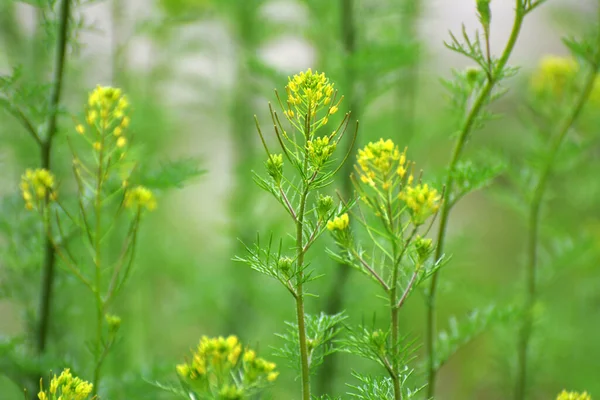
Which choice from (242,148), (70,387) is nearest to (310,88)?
(70,387)

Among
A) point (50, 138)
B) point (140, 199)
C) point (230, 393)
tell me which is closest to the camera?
point (230, 393)

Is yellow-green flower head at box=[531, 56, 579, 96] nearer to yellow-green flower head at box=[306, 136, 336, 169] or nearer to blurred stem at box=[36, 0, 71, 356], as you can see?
yellow-green flower head at box=[306, 136, 336, 169]

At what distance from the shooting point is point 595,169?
1.43 metres

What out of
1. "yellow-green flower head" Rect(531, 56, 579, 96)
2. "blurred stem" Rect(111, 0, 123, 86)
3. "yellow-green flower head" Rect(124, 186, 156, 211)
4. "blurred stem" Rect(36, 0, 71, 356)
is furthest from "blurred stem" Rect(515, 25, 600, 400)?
"blurred stem" Rect(111, 0, 123, 86)

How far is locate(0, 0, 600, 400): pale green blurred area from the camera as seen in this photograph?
46.4 inches

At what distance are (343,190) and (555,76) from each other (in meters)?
0.42

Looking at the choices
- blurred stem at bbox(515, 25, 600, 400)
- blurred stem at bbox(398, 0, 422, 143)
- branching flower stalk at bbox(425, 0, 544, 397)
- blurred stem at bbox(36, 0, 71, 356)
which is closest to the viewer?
branching flower stalk at bbox(425, 0, 544, 397)

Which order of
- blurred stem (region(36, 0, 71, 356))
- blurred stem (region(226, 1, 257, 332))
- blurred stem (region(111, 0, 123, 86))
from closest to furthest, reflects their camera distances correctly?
1. blurred stem (region(36, 0, 71, 356))
2. blurred stem (region(111, 0, 123, 86))
3. blurred stem (region(226, 1, 257, 332))

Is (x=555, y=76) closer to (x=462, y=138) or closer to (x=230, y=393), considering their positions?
(x=462, y=138)

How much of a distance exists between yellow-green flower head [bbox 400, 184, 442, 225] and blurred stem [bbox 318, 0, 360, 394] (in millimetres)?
587

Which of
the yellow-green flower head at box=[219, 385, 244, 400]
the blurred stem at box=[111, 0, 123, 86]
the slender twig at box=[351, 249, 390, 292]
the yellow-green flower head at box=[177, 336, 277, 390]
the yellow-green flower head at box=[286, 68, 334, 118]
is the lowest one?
the yellow-green flower head at box=[219, 385, 244, 400]

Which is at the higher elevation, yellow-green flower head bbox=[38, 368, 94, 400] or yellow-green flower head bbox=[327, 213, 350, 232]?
yellow-green flower head bbox=[327, 213, 350, 232]

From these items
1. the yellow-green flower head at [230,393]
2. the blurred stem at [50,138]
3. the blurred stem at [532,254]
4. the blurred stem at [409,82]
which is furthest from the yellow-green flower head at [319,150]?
the blurred stem at [409,82]

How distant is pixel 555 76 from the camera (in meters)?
1.02
